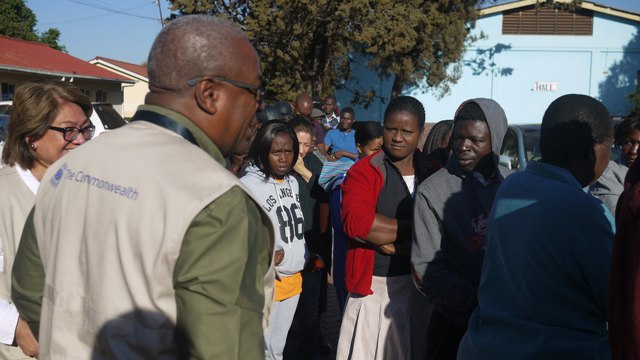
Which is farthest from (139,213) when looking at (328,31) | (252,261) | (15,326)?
(328,31)

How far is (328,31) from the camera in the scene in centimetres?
1895

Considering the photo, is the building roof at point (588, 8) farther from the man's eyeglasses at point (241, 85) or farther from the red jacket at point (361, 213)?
the man's eyeglasses at point (241, 85)

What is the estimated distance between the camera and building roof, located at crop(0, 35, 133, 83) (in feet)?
76.1

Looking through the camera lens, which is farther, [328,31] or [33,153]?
[328,31]

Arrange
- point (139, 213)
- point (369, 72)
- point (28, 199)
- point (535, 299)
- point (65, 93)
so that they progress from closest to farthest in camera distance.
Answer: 1. point (139, 213)
2. point (535, 299)
3. point (28, 199)
4. point (65, 93)
5. point (369, 72)

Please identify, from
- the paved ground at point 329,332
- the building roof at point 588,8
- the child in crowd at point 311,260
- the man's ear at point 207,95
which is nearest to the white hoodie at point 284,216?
the child in crowd at point 311,260

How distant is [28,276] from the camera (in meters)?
2.00

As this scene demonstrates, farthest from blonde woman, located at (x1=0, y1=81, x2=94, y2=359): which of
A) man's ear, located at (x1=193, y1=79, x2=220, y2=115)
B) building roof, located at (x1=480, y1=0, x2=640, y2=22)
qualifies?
building roof, located at (x1=480, y1=0, x2=640, y2=22)

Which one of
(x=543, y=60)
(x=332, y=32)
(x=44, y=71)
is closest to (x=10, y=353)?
(x=332, y=32)

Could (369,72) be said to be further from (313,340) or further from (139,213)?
(139,213)

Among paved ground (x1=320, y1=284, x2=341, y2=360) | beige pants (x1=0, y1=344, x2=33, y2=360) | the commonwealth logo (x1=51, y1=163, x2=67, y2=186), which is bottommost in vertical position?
paved ground (x1=320, y1=284, x2=341, y2=360)

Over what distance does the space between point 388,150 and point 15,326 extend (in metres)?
2.31

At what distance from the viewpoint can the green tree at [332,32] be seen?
18156 millimetres

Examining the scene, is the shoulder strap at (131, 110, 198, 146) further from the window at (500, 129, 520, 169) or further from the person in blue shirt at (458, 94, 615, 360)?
the window at (500, 129, 520, 169)
